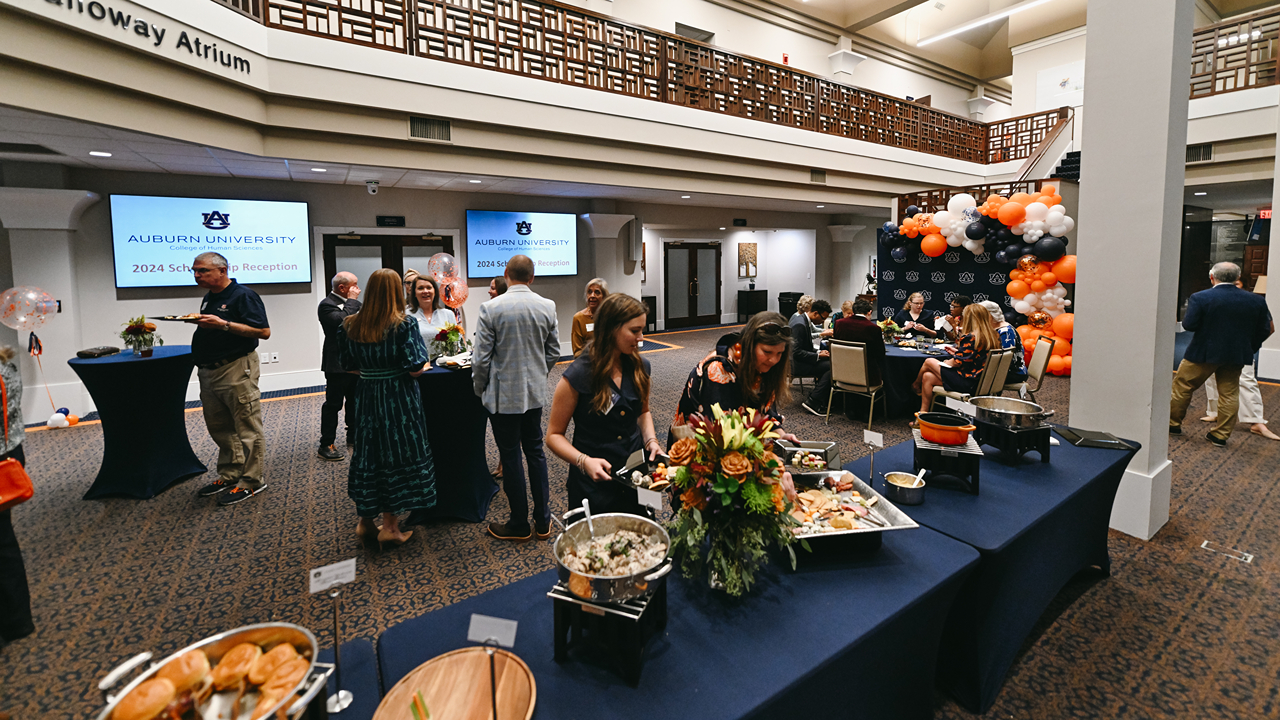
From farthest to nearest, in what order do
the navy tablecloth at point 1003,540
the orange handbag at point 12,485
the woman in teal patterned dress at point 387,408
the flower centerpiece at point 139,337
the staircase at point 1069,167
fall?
1. the staircase at point 1069,167
2. the flower centerpiece at point 139,337
3. the woman in teal patterned dress at point 387,408
4. the orange handbag at point 12,485
5. the navy tablecloth at point 1003,540

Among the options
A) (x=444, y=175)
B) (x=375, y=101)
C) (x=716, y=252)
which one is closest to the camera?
(x=375, y=101)

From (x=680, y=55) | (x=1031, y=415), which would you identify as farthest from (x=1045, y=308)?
(x=1031, y=415)

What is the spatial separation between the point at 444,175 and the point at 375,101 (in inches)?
58.2

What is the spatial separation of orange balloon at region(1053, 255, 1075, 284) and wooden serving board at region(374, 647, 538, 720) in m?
8.82

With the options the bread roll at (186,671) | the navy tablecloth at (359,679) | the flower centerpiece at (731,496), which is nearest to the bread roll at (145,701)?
the bread roll at (186,671)

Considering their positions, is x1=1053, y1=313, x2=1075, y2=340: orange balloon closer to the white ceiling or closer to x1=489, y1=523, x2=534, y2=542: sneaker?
the white ceiling

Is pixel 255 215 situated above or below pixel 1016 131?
below

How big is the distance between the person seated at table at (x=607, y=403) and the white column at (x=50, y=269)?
254 inches

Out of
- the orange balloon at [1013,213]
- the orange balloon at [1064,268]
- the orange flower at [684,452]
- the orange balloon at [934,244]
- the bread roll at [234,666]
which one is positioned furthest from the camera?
the orange balloon at [934,244]

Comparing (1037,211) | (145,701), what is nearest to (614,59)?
(1037,211)

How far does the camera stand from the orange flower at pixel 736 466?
1264mm

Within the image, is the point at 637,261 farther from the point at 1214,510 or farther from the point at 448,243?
the point at 1214,510

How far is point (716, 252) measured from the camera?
14.5m

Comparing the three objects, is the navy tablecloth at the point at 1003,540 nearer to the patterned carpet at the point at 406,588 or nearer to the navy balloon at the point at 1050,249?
the patterned carpet at the point at 406,588
